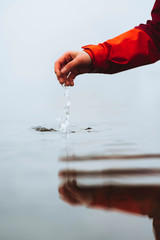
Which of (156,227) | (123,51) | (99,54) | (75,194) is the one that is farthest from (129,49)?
(156,227)

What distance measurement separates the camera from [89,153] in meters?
1.59

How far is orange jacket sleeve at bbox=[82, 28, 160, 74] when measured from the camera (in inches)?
70.8

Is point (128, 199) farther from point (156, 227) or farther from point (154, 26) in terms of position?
point (154, 26)

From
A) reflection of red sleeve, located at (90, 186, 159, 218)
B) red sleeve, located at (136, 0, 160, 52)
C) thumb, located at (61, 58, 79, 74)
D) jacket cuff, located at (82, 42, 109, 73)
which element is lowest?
reflection of red sleeve, located at (90, 186, 159, 218)

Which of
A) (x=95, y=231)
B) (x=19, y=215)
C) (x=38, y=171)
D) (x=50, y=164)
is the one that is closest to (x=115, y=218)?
(x=95, y=231)

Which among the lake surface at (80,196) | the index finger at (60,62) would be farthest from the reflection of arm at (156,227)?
the index finger at (60,62)

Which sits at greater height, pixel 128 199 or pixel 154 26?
pixel 154 26

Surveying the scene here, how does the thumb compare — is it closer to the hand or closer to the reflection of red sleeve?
the hand

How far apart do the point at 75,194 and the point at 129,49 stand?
1207mm

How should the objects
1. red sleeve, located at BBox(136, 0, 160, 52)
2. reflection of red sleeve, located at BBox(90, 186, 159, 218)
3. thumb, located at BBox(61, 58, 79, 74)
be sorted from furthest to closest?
red sleeve, located at BBox(136, 0, 160, 52), thumb, located at BBox(61, 58, 79, 74), reflection of red sleeve, located at BBox(90, 186, 159, 218)

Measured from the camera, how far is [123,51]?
73.7 inches

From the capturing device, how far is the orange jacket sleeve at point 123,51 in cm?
180

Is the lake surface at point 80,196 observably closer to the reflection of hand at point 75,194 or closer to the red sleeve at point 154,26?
the reflection of hand at point 75,194

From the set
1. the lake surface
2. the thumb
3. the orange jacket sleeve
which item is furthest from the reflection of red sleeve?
the orange jacket sleeve
